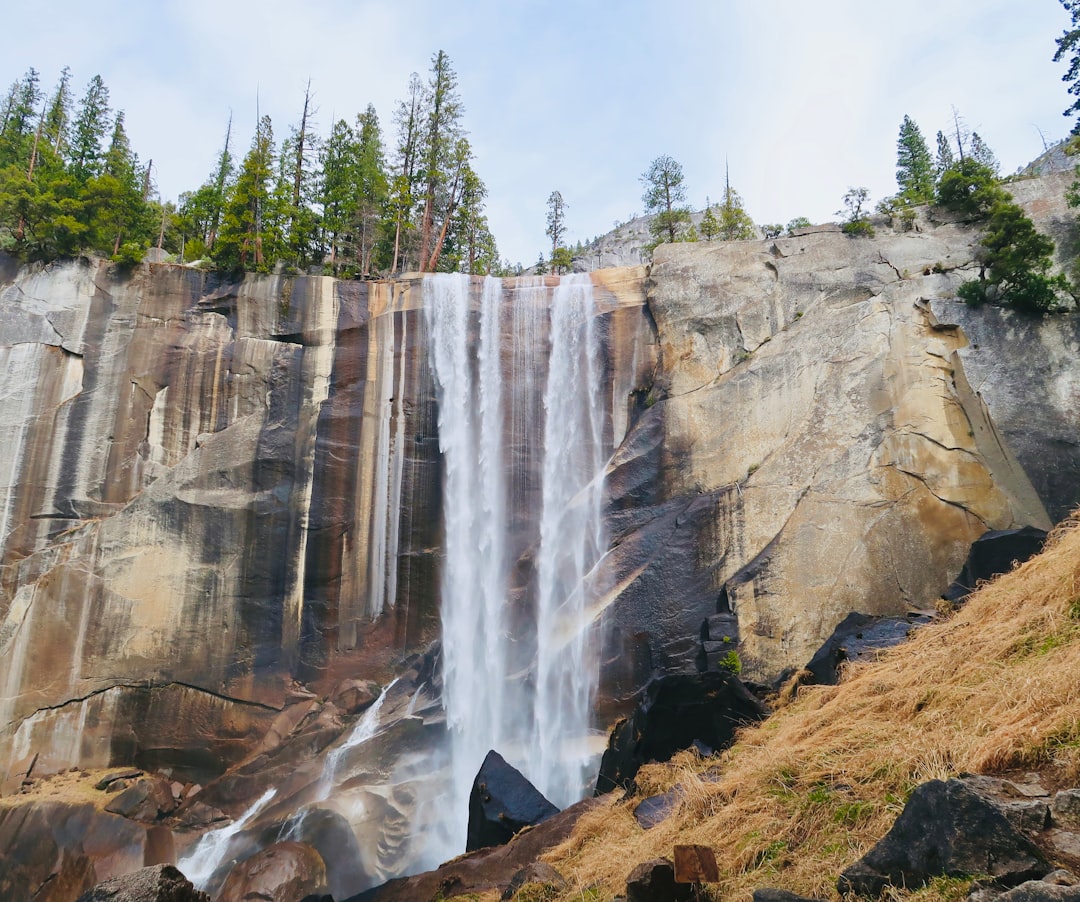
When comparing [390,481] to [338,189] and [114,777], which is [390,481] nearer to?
[114,777]

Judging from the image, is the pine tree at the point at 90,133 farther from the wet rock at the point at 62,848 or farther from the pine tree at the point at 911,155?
the pine tree at the point at 911,155

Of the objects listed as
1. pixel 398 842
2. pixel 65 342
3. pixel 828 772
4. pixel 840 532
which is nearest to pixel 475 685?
pixel 398 842

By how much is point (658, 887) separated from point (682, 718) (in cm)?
722

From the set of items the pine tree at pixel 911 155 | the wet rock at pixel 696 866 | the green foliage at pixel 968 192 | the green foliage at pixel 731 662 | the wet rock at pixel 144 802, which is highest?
the pine tree at pixel 911 155

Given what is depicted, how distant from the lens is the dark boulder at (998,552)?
14.2 meters

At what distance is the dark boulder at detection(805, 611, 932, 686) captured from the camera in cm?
1322

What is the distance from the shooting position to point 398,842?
685 inches

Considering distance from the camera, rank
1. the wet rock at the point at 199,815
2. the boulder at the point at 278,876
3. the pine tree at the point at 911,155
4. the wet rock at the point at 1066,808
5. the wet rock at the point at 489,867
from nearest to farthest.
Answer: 1. the wet rock at the point at 1066,808
2. the wet rock at the point at 489,867
3. the boulder at the point at 278,876
4. the wet rock at the point at 199,815
5. the pine tree at the point at 911,155

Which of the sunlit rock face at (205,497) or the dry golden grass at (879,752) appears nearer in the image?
the dry golden grass at (879,752)

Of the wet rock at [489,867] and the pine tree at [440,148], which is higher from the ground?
the pine tree at [440,148]

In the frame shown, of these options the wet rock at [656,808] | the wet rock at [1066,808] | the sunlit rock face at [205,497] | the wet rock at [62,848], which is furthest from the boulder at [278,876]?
the wet rock at [1066,808]

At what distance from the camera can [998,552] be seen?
47.8 ft

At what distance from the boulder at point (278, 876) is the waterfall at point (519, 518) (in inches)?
128

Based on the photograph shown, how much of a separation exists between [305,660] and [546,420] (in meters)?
10.1
